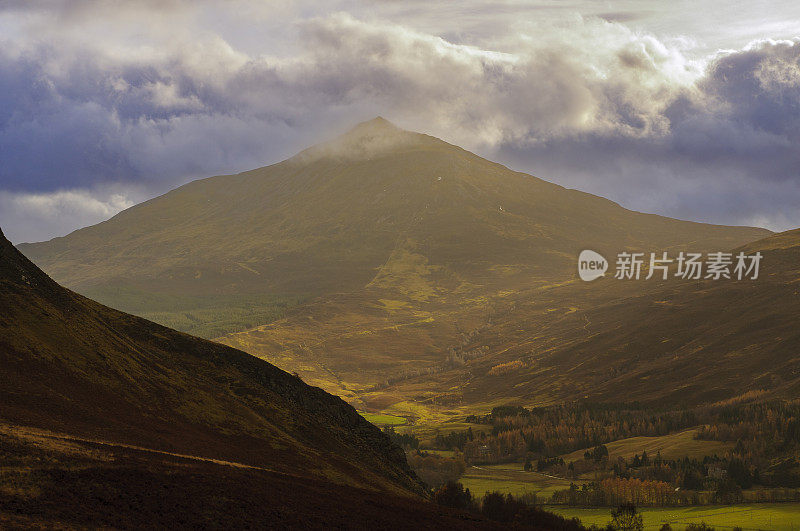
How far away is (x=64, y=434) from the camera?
147ft

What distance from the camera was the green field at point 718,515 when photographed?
472 ft

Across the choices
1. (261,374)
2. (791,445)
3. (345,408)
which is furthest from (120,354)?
(791,445)

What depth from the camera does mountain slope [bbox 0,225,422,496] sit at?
172 ft

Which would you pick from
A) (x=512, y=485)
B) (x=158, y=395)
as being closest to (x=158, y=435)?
(x=158, y=395)

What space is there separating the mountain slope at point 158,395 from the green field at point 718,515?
7611 cm

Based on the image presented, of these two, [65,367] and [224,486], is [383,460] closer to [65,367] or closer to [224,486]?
[65,367]

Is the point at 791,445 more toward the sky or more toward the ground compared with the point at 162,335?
more toward the ground

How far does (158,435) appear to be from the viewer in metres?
55.2

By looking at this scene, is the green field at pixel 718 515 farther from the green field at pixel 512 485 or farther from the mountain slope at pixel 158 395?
the mountain slope at pixel 158 395

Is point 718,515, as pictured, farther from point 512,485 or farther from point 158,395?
point 158,395

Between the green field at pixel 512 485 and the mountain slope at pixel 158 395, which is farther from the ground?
the mountain slope at pixel 158 395

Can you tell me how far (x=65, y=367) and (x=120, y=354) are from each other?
11.3 metres

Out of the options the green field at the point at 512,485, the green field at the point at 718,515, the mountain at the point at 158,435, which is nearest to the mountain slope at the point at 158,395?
the mountain at the point at 158,435

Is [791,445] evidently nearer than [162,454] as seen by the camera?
No
